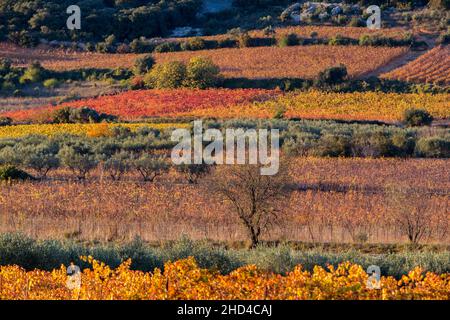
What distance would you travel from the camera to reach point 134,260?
60.7 feet

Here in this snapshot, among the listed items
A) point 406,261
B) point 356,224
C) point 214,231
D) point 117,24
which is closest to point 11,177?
point 214,231

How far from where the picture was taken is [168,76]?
64812 millimetres

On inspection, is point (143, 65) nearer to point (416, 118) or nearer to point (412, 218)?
point (416, 118)

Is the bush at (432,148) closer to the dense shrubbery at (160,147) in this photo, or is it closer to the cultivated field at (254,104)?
the dense shrubbery at (160,147)

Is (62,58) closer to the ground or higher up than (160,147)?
closer to the ground

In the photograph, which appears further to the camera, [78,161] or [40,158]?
[40,158]

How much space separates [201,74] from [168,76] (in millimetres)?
2317

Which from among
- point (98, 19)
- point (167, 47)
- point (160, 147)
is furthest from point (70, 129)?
point (98, 19)

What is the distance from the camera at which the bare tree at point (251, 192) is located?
2384 centimetres

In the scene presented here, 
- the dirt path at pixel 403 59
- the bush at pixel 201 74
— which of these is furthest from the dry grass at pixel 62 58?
the dirt path at pixel 403 59

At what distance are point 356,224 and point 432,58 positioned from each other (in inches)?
1805

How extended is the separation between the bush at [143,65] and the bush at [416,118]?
24.0 meters

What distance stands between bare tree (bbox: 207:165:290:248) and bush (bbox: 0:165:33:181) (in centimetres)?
1110

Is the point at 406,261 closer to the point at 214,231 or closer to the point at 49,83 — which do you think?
the point at 214,231
